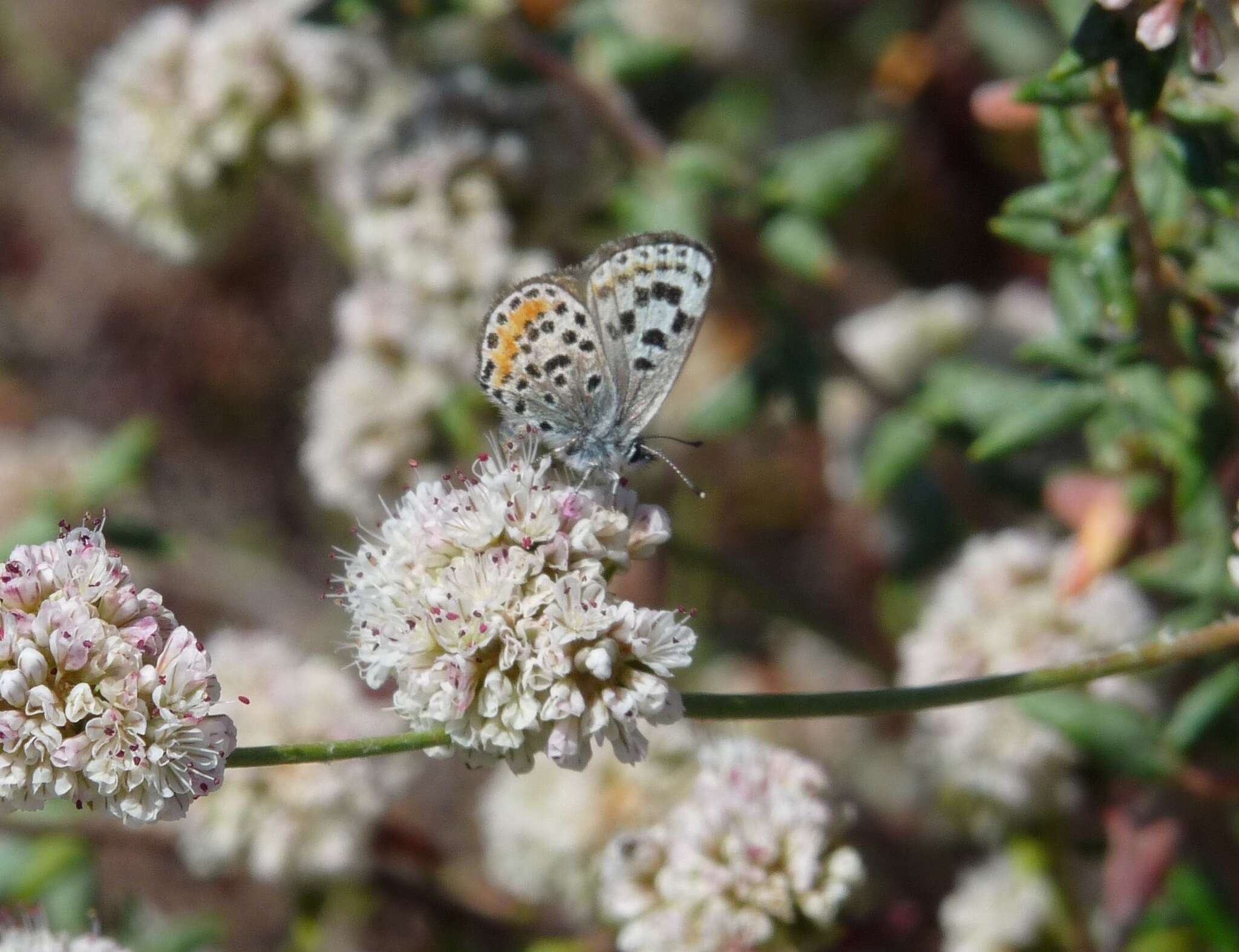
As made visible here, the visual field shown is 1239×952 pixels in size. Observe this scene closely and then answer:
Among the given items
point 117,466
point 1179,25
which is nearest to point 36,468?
point 117,466

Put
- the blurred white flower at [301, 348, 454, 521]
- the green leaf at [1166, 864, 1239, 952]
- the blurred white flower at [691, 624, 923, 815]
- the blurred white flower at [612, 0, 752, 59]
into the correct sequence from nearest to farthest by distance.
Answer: the green leaf at [1166, 864, 1239, 952] → the blurred white flower at [301, 348, 454, 521] → the blurred white flower at [691, 624, 923, 815] → the blurred white flower at [612, 0, 752, 59]

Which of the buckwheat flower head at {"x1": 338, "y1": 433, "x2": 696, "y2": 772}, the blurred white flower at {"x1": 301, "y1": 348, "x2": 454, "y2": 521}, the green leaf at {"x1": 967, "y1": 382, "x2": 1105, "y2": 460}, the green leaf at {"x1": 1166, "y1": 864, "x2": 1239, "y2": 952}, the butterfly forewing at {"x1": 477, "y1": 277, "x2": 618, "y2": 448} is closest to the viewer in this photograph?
the buckwheat flower head at {"x1": 338, "y1": 433, "x2": 696, "y2": 772}

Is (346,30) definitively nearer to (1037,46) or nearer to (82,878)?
(1037,46)

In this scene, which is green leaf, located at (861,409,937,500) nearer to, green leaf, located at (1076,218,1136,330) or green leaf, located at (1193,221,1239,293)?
green leaf, located at (1193,221,1239,293)

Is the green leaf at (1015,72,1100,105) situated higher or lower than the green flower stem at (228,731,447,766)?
higher

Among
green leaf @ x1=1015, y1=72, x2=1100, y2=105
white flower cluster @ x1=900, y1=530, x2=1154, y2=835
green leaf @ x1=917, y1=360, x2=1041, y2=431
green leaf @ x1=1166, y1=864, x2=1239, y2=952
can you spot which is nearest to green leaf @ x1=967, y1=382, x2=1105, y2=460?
green leaf @ x1=917, y1=360, x2=1041, y2=431

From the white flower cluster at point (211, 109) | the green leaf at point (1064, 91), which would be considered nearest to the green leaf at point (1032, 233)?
the green leaf at point (1064, 91)
